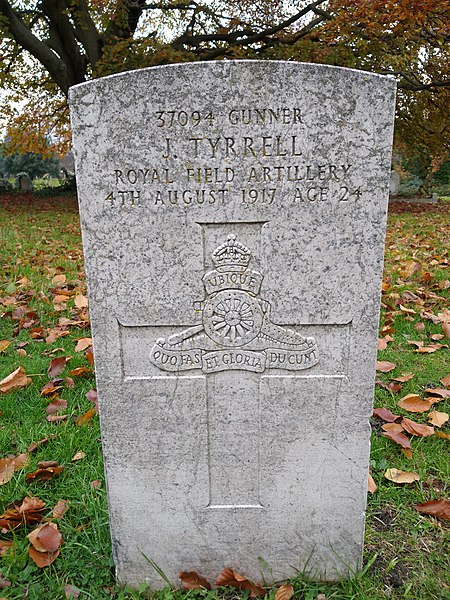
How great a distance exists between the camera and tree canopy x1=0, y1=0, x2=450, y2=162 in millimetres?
10683

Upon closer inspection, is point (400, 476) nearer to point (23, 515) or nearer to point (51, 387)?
point (23, 515)

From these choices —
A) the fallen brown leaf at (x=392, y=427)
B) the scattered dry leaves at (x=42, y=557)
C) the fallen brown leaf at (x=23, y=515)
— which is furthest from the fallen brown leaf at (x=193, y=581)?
the fallen brown leaf at (x=392, y=427)

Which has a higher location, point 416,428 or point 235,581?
point 416,428

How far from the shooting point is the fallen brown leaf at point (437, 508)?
2.33 m

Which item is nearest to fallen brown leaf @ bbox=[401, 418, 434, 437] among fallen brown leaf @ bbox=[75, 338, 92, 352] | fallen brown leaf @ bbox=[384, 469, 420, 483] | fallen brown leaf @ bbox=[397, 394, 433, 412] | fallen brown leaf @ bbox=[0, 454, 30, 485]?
fallen brown leaf @ bbox=[397, 394, 433, 412]

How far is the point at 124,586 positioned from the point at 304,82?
1999 mm

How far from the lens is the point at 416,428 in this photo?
112 inches

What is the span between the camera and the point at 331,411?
1.89 meters

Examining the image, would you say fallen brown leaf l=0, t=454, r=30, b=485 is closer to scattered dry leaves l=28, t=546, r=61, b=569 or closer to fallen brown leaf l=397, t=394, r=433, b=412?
scattered dry leaves l=28, t=546, r=61, b=569

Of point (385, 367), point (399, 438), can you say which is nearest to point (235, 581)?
point (399, 438)

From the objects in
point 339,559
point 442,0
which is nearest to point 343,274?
point 339,559

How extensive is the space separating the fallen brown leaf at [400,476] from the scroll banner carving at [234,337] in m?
1.08

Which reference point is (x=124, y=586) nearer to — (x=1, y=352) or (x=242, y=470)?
(x=242, y=470)

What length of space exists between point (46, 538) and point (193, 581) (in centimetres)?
64
